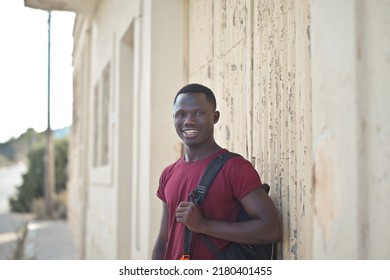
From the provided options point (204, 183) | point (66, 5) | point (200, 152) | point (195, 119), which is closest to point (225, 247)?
point (204, 183)

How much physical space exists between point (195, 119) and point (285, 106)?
15.7 inches

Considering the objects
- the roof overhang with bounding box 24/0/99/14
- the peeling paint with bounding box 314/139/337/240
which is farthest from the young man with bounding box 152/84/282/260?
the roof overhang with bounding box 24/0/99/14

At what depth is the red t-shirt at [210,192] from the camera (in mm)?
1892

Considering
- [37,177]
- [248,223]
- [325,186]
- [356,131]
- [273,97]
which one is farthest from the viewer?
[37,177]

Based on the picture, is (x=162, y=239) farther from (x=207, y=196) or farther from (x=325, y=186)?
(x=325, y=186)

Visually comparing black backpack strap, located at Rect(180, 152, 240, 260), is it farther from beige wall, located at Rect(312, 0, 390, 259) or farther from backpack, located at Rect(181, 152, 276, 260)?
beige wall, located at Rect(312, 0, 390, 259)

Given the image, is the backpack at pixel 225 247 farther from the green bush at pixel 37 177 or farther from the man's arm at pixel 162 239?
the green bush at pixel 37 177

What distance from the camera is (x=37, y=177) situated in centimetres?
2031

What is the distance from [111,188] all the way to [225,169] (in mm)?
4093

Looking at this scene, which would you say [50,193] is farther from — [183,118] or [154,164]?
[183,118]

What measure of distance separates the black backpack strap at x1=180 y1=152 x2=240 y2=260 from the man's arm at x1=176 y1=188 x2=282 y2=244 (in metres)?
0.05

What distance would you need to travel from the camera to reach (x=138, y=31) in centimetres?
425

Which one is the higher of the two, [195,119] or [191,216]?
[195,119]

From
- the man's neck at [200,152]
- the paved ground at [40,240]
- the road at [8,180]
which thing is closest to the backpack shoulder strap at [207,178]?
the man's neck at [200,152]
